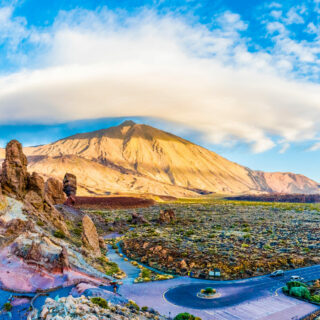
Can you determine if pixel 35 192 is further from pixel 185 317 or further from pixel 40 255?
pixel 185 317

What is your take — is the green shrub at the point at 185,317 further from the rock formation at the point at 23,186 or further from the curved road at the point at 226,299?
the rock formation at the point at 23,186

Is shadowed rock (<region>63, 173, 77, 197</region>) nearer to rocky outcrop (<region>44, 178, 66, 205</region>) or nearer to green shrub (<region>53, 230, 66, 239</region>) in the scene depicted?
rocky outcrop (<region>44, 178, 66, 205</region>)

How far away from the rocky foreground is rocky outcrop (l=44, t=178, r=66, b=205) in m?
46.5

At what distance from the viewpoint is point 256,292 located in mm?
23531

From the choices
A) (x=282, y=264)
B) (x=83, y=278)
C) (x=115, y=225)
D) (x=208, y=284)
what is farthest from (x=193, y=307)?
(x=115, y=225)

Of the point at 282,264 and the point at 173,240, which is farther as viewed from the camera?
the point at 173,240

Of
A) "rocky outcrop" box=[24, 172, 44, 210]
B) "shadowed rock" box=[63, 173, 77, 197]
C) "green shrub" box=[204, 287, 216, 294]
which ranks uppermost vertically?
"shadowed rock" box=[63, 173, 77, 197]

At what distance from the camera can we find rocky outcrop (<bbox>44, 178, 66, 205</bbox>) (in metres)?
60.2

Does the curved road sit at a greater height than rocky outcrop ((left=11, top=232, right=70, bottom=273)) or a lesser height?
lesser

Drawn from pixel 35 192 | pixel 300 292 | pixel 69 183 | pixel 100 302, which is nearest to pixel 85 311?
pixel 100 302

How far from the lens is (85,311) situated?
14.1 metres

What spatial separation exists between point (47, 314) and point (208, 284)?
619 inches

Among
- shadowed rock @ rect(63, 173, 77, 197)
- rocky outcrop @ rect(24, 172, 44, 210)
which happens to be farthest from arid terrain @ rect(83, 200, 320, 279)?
shadowed rock @ rect(63, 173, 77, 197)

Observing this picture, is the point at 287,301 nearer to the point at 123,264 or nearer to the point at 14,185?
the point at 123,264
